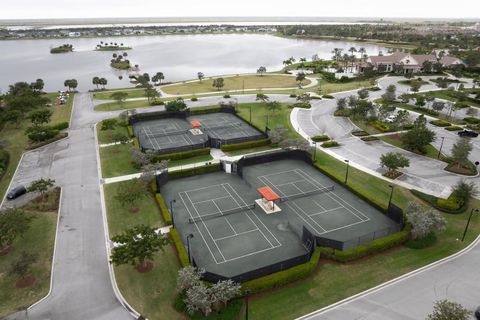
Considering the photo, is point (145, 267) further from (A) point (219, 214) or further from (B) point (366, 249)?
(B) point (366, 249)

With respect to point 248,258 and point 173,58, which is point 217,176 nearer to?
point 248,258

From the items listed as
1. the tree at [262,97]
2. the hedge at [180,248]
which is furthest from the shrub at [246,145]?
the tree at [262,97]

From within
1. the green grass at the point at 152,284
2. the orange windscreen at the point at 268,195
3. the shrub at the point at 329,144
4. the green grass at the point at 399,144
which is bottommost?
the green grass at the point at 152,284

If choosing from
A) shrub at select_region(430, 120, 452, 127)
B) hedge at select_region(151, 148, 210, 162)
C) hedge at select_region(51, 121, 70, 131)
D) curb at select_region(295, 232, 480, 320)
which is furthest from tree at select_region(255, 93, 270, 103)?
curb at select_region(295, 232, 480, 320)

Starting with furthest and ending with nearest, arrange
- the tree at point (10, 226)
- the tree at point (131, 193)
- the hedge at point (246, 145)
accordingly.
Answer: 1. the hedge at point (246, 145)
2. the tree at point (131, 193)
3. the tree at point (10, 226)

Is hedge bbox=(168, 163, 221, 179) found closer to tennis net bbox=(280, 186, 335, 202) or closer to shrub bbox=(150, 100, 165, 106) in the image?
tennis net bbox=(280, 186, 335, 202)

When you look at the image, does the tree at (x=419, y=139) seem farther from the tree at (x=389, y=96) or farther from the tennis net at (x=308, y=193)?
the tree at (x=389, y=96)

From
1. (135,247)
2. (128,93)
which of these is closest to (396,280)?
(135,247)
